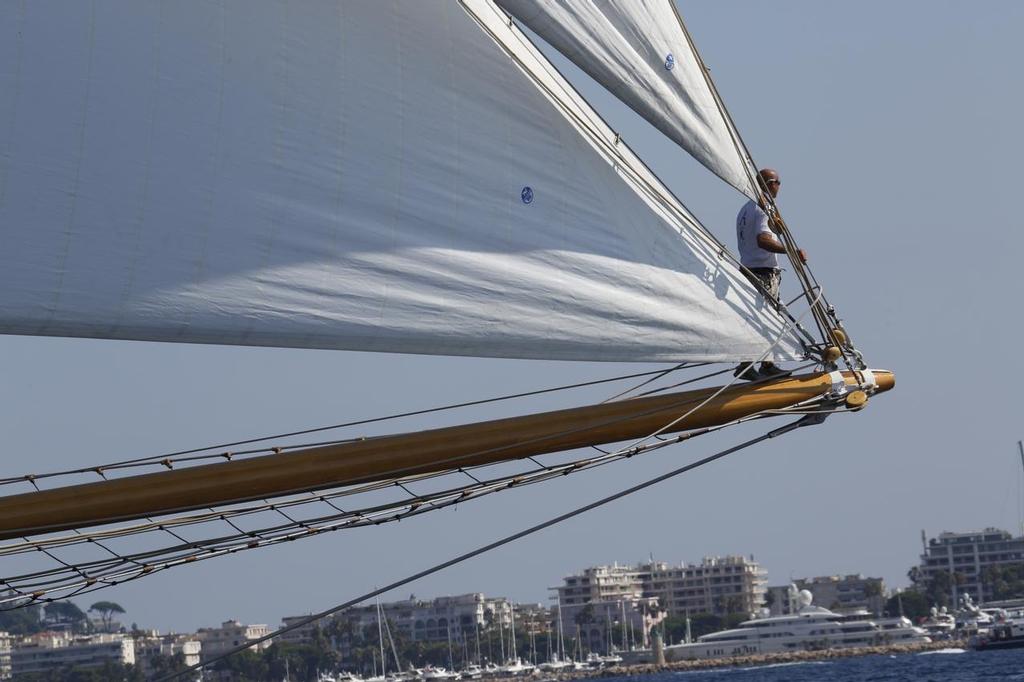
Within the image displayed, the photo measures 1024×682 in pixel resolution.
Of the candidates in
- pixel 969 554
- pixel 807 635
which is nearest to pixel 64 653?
pixel 807 635

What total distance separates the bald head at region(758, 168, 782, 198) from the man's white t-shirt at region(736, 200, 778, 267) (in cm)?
15

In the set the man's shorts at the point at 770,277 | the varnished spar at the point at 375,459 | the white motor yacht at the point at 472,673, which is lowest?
the white motor yacht at the point at 472,673

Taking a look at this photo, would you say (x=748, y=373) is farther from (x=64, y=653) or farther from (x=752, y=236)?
(x=64, y=653)

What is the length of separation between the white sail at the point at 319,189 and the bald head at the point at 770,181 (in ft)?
4.00

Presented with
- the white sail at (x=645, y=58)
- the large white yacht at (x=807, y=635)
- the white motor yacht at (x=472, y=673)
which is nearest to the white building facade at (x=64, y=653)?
the white motor yacht at (x=472, y=673)

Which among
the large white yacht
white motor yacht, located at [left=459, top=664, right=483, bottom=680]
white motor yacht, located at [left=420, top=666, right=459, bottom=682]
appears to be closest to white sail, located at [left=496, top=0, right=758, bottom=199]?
the large white yacht

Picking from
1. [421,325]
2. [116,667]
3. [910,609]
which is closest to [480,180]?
[421,325]

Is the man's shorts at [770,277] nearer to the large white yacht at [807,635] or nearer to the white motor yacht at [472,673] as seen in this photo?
the large white yacht at [807,635]

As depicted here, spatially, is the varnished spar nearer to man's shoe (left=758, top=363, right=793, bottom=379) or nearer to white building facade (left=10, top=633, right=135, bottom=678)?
man's shoe (left=758, top=363, right=793, bottom=379)

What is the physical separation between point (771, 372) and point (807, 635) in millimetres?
132888

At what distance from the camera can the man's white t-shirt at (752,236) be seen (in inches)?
417

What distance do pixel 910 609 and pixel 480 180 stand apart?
173m

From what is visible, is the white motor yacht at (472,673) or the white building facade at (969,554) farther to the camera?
the white building facade at (969,554)

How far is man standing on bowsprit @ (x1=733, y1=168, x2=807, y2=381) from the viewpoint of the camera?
10.6 m
